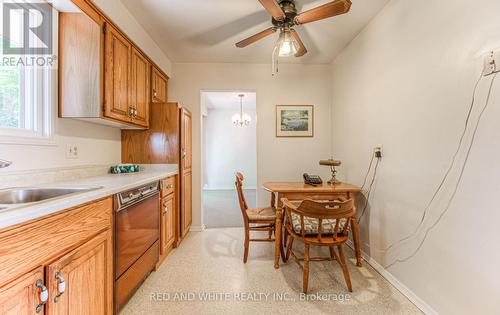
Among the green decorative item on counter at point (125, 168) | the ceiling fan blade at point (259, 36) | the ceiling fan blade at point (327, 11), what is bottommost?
the green decorative item on counter at point (125, 168)

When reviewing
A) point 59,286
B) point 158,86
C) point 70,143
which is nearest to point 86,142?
point 70,143

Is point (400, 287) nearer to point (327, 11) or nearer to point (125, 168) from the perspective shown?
point (327, 11)

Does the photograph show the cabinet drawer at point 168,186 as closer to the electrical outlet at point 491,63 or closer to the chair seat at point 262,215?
the chair seat at point 262,215

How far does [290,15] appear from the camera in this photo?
195cm

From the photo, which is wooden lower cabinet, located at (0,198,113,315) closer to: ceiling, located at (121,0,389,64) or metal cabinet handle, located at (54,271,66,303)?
metal cabinet handle, located at (54,271,66,303)

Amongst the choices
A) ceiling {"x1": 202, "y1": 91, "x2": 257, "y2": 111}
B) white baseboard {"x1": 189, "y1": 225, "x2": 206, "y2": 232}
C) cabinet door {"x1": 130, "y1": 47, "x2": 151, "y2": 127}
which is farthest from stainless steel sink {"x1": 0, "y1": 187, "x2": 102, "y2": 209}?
ceiling {"x1": 202, "y1": 91, "x2": 257, "y2": 111}

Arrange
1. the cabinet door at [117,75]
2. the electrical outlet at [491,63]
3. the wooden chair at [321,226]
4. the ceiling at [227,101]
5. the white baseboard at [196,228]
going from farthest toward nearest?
the ceiling at [227,101] → the white baseboard at [196,228] → the cabinet door at [117,75] → the wooden chair at [321,226] → the electrical outlet at [491,63]

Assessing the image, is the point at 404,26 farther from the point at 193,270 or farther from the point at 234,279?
the point at 193,270

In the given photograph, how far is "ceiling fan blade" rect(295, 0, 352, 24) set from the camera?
5.18ft

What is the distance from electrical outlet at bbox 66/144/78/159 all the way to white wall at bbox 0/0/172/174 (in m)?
0.03

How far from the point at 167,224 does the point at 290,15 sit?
92.0 inches

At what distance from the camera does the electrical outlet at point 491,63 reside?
3.91ft

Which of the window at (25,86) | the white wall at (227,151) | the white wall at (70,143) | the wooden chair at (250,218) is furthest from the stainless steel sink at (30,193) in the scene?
the white wall at (227,151)

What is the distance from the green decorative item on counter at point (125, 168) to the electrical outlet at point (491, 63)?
116 inches
